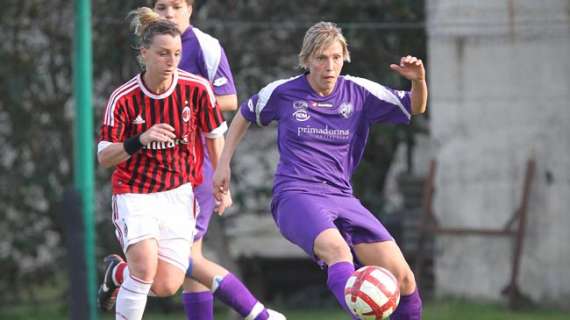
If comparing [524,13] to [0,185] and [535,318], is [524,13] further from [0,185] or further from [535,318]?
[0,185]

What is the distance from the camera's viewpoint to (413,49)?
12203 millimetres

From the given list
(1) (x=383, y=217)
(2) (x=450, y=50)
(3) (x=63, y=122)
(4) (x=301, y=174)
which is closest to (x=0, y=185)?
(3) (x=63, y=122)

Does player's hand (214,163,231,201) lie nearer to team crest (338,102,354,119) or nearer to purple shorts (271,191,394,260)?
purple shorts (271,191,394,260)

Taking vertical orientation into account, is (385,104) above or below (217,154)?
above

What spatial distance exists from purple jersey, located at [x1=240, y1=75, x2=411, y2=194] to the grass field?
12.2ft

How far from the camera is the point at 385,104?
7191 mm

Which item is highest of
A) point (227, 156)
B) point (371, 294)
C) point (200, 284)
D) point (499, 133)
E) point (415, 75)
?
point (415, 75)

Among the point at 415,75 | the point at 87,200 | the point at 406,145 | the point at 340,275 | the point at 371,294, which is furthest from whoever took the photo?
the point at 406,145

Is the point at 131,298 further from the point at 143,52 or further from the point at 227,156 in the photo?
the point at 143,52

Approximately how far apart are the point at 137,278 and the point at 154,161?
613mm

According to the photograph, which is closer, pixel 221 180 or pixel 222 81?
pixel 221 180

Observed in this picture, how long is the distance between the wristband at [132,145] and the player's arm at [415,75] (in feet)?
4.44

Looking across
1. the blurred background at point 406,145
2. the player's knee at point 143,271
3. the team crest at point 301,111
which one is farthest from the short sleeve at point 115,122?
the blurred background at point 406,145

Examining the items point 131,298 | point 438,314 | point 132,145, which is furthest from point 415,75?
point 438,314
